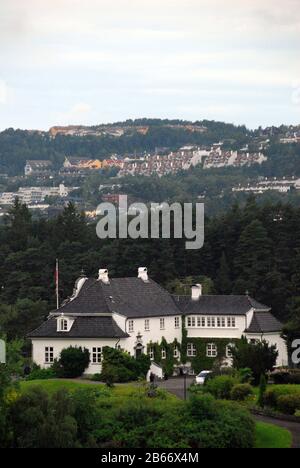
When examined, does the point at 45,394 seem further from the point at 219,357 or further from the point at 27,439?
the point at 219,357

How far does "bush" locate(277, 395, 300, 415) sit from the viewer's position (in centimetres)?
6109

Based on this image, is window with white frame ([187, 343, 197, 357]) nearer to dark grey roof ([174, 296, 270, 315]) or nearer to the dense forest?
dark grey roof ([174, 296, 270, 315])

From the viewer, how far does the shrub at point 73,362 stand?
75500 mm

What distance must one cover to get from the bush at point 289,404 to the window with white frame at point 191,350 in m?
21.3

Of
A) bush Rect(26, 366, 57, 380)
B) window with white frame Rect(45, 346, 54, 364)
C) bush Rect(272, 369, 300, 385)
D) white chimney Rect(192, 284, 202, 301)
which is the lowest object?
bush Rect(272, 369, 300, 385)

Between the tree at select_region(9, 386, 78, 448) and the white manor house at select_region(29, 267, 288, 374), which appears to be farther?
the white manor house at select_region(29, 267, 288, 374)

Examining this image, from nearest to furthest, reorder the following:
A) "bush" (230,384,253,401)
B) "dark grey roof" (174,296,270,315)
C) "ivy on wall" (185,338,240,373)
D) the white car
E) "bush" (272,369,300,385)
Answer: "bush" (230,384,253,401) → "bush" (272,369,300,385) → the white car → "ivy on wall" (185,338,240,373) → "dark grey roof" (174,296,270,315)

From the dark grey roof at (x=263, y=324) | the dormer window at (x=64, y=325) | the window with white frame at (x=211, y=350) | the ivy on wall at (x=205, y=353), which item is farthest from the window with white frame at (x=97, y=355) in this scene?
the dark grey roof at (x=263, y=324)

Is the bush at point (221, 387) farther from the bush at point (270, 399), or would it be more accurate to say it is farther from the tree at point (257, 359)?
the tree at point (257, 359)

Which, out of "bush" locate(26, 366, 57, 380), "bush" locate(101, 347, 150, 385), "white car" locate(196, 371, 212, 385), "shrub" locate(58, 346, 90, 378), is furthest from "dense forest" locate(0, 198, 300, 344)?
"white car" locate(196, 371, 212, 385)

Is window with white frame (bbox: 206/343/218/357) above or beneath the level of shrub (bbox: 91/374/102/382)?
above

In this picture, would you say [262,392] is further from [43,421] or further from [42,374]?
[42,374]

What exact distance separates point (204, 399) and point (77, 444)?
5.87 meters

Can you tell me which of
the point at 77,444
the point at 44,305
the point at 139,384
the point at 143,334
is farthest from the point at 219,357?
the point at 77,444
